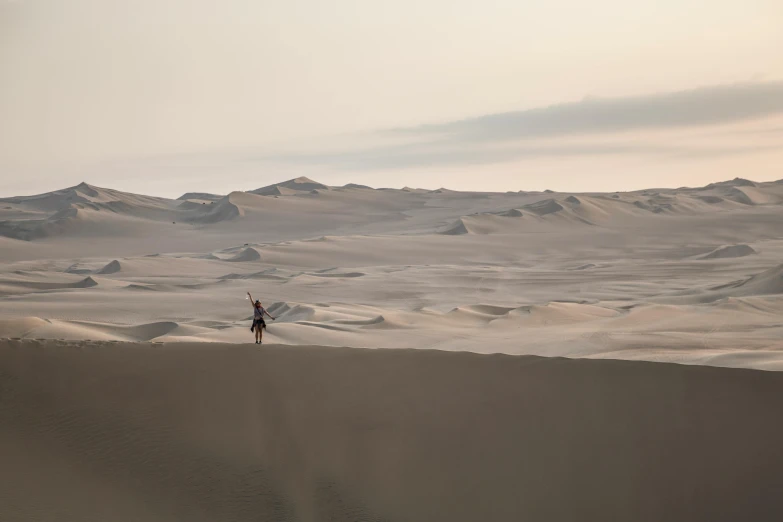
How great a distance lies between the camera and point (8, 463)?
611 centimetres

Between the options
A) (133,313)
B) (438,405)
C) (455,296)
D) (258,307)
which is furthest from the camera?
(455,296)

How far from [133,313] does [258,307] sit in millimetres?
9691

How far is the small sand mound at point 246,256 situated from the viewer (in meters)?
32.7

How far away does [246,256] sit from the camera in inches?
1308

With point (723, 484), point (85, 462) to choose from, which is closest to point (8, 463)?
point (85, 462)

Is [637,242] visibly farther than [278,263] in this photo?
Yes

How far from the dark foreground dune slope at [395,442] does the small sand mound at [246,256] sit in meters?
25.1

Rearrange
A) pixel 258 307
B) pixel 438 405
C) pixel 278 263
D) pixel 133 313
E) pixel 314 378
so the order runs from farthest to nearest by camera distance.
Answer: pixel 278 263 < pixel 133 313 < pixel 258 307 < pixel 314 378 < pixel 438 405

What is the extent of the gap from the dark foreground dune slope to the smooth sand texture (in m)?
1.46

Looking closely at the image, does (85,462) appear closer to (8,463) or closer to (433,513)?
(8,463)

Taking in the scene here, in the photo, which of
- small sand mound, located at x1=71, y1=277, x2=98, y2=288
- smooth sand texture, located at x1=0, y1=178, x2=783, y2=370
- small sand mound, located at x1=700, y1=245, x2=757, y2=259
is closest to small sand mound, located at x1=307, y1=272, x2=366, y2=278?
smooth sand texture, located at x1=0, y1=178, x2=783, y2=370

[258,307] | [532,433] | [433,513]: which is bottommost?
[433,513]

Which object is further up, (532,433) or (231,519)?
(532,433)

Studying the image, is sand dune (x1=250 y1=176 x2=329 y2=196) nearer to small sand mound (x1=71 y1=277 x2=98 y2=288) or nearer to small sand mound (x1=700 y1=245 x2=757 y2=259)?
small sand mound (x1=700 y1=245 x2=757 y2=259)
